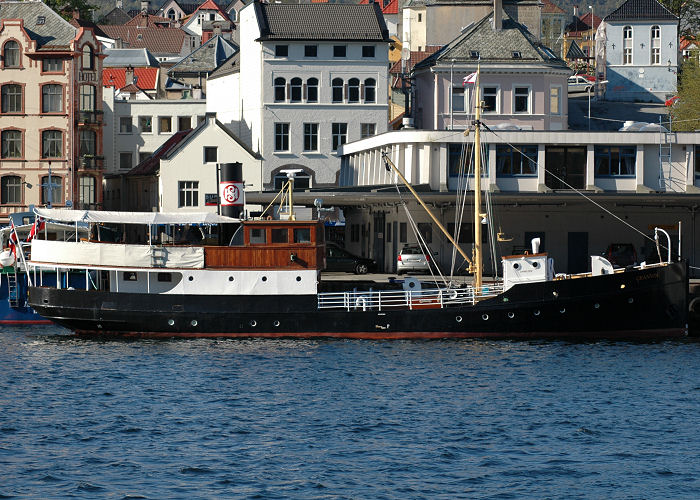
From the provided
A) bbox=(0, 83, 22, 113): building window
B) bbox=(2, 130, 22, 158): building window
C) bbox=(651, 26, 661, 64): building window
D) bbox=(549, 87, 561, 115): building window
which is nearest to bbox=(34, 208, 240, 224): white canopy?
bbox=(549, 87, 561, 115): building window

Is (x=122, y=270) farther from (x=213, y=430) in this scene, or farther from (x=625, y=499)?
(x=625, y=499)

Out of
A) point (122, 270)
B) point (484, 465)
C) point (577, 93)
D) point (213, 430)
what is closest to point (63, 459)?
point (213, 430)

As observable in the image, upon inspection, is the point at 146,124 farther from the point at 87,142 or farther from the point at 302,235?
the point at 302,235

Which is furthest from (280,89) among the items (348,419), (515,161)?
(348,419)

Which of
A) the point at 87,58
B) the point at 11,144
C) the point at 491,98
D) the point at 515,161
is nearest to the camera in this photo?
the point at 515,161

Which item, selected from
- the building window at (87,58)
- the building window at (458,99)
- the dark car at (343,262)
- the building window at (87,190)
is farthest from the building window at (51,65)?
the dark car at (343,262)

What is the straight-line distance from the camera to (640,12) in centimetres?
10675

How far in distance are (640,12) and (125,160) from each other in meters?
46.1

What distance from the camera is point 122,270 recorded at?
5038 centimetres

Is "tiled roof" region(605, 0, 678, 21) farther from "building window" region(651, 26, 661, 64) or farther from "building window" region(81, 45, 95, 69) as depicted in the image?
"building window" region(81, 45, 95, 69)

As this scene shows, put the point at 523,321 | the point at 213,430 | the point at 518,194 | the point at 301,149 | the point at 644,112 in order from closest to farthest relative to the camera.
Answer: the point at 213,430
the point at 523,321
the point at 518,194
the point at 301,149
the point at 644,112

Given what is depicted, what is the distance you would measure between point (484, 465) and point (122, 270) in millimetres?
23331

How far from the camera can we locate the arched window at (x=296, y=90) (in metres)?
92.6

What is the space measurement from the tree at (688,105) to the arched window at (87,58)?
45.0 metres
